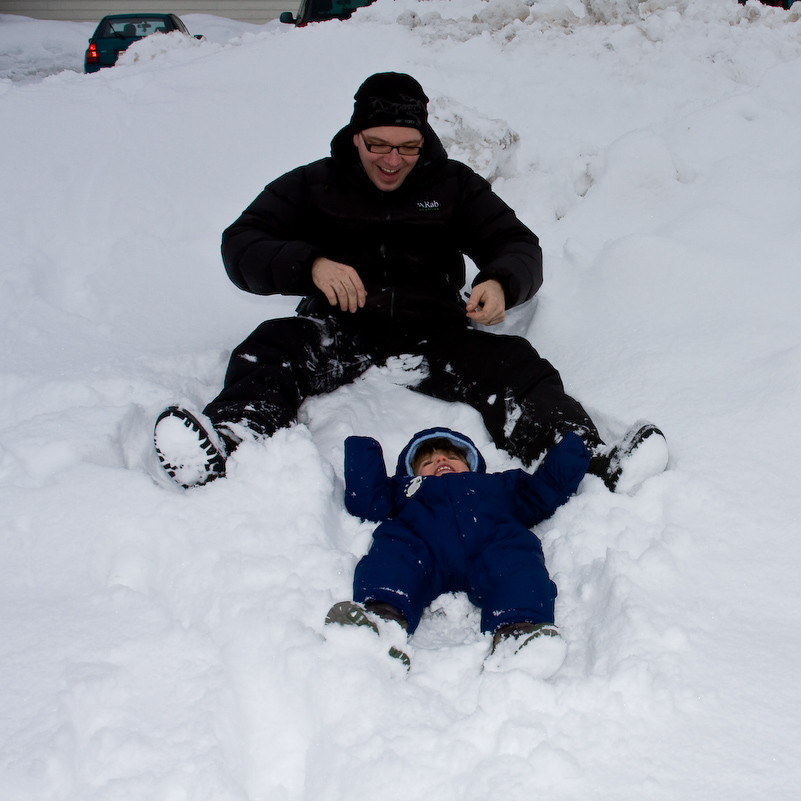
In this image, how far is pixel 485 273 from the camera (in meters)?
2.41

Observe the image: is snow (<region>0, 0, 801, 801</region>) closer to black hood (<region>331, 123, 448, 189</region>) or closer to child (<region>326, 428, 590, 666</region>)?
child (<region>326, 428, 590, 666</region>)

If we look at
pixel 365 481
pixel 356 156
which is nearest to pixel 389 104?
pixel 356 156

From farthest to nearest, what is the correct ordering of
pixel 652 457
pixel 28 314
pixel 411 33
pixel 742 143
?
1. pixel 411 33
2. pixel 742 143
3. pixel 28 314
4. pixel 652 457

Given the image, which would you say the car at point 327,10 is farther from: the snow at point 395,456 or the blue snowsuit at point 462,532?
the blue snowsuit at point 462,532

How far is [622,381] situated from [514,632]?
4.06ft

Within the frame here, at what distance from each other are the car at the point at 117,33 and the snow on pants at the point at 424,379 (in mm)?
7334

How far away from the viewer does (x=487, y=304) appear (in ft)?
7.43

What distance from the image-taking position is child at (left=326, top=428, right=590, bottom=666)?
5.24 ft

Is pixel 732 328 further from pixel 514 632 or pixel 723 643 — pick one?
pixel 514 632

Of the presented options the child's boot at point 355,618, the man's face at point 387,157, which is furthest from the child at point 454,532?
the man's face at point 387,157

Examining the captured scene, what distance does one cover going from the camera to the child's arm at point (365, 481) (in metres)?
1.98

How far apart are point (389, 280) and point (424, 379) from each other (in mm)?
419

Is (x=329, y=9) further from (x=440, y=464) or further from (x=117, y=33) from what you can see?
(x=440, y=464)

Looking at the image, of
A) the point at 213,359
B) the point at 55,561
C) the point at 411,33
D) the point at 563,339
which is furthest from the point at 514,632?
the point at 411,33
